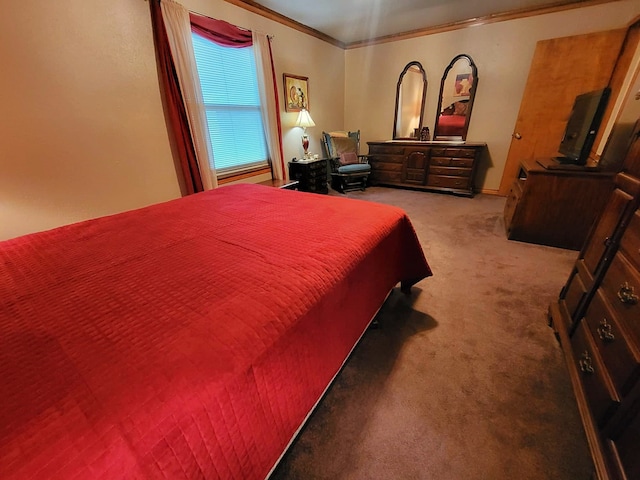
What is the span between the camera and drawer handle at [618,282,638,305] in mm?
925

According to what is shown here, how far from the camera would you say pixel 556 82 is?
3301 millimetres

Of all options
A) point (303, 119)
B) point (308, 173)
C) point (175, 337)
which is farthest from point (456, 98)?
point (175, 337)

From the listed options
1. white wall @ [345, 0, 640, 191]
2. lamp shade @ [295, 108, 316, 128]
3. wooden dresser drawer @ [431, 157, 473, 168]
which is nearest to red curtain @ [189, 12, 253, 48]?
lamp shade @ [295, 108, 316, 128]

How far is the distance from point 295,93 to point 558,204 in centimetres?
333

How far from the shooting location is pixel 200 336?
2.25 ft

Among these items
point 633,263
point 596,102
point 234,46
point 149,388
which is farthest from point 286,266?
point 234,46

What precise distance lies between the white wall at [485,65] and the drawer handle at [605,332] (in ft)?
11.7

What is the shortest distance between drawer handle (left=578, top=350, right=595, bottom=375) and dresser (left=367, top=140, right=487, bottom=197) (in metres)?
3.21

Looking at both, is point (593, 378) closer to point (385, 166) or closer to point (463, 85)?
point (385, 166)

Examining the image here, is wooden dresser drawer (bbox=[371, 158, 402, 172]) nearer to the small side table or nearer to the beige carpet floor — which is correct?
the small side table

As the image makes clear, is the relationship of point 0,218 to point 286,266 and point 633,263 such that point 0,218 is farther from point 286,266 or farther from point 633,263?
point 633,263

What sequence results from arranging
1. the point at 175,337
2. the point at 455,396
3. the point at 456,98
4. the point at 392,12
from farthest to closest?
the point at 456,98 < the point at 392,12 < the point at 455,396 < the point at 175,337

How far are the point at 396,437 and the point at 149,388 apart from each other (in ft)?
3.25

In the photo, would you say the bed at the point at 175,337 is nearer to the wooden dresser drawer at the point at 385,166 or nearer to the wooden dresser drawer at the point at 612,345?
the wooden dresser drawer at the point at 612,345
